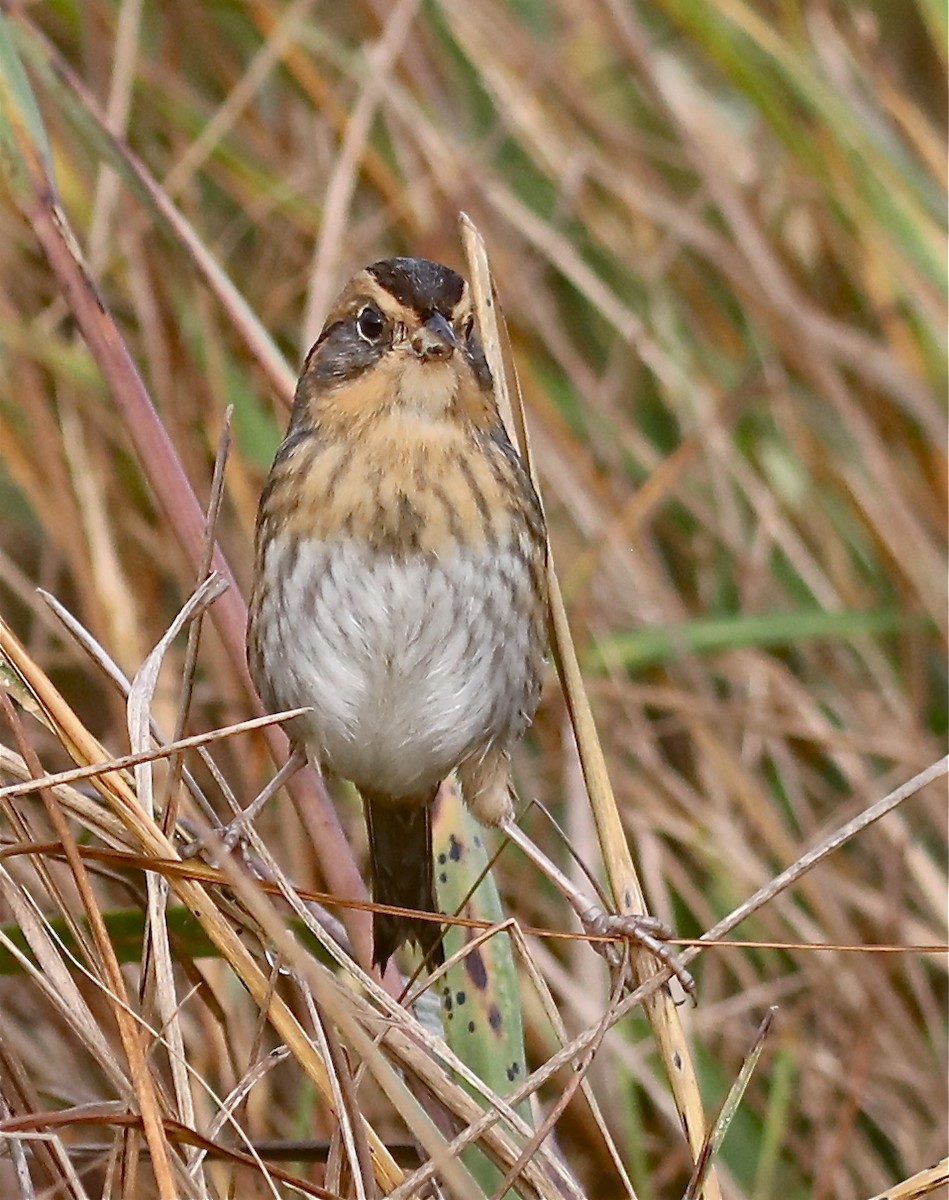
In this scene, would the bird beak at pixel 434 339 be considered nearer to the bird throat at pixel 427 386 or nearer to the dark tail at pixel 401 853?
the bird throat at pixel 427 386

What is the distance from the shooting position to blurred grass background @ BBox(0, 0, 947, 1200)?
75.5 inches

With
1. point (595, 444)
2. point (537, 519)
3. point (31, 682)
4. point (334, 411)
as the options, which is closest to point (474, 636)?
point (537, 519)

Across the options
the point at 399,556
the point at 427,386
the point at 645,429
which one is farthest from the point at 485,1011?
the point at 645,429

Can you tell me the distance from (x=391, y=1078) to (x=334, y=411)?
0.77m

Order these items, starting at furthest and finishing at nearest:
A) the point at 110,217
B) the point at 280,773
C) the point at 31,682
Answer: the point at 110,217 → the point at 280,773 → the point at 31,682

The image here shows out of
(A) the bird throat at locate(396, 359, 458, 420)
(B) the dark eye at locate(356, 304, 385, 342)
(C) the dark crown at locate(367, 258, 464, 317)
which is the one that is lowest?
(A) the bird throat at locate(396, 359, 458, 420)

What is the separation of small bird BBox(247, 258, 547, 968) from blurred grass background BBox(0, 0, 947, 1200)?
0.32 metres

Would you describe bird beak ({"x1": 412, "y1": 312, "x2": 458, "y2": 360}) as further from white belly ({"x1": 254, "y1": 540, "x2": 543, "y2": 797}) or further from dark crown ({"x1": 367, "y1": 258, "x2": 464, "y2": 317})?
white belly ({"x1": 254, "y1": 540, "x2": 543, "y2": 797})

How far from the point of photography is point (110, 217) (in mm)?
2057

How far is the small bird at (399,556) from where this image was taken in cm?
150

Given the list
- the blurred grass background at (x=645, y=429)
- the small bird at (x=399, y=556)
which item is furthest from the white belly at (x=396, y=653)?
the blurred grass background at (x=645, y=429)

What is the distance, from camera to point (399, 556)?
1502 millimetres

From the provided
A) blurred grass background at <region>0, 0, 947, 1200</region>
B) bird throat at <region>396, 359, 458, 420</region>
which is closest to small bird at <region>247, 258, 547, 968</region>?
bird throat at <region>396, 359, 458, 420</region>

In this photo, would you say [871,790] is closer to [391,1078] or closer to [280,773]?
[280,773]
